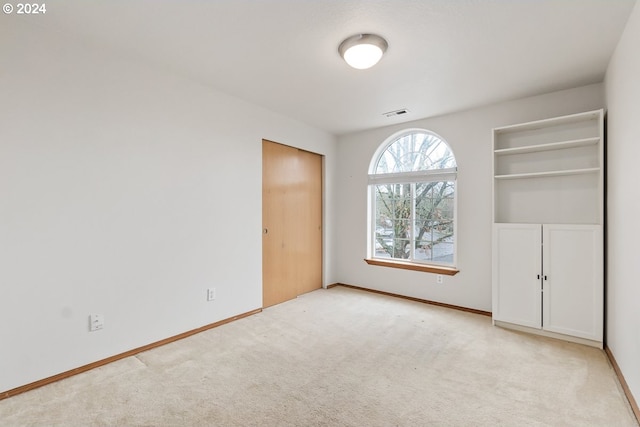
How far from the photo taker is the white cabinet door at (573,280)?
2.68 meters

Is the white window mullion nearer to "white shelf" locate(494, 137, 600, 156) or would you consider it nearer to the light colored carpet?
"white shelf" locate(494, 137, 600, 156)

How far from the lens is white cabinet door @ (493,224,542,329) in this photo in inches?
117

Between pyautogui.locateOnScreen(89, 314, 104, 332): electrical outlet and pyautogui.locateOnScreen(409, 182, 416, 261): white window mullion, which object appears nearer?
pyautogui.locateOnScreen(89, 314, 104, 332): electrical outlet

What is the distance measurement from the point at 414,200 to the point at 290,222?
1.82 metres

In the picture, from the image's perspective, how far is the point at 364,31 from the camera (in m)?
2.14

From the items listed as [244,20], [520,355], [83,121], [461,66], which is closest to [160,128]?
[83,121]

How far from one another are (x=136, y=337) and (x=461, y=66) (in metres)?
3.68

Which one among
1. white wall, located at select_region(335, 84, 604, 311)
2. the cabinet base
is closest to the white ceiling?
white wall, located at select_region(335, 84, 604, 311)

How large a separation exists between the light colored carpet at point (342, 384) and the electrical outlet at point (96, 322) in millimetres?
309

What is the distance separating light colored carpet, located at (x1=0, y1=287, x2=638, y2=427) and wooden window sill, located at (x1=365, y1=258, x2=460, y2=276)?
2.91 ft

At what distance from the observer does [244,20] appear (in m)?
2.03

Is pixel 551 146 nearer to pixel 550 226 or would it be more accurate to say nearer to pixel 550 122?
pixel 550 122

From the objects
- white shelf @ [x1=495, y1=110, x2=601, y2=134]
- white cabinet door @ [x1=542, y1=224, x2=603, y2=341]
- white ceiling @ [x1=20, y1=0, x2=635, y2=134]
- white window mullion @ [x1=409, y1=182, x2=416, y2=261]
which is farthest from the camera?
white window mullion @ [x1=409, y1=182, x2=416, y2=261]

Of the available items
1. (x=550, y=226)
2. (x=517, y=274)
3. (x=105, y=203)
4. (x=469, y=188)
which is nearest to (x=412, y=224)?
(x=469, y=188)
